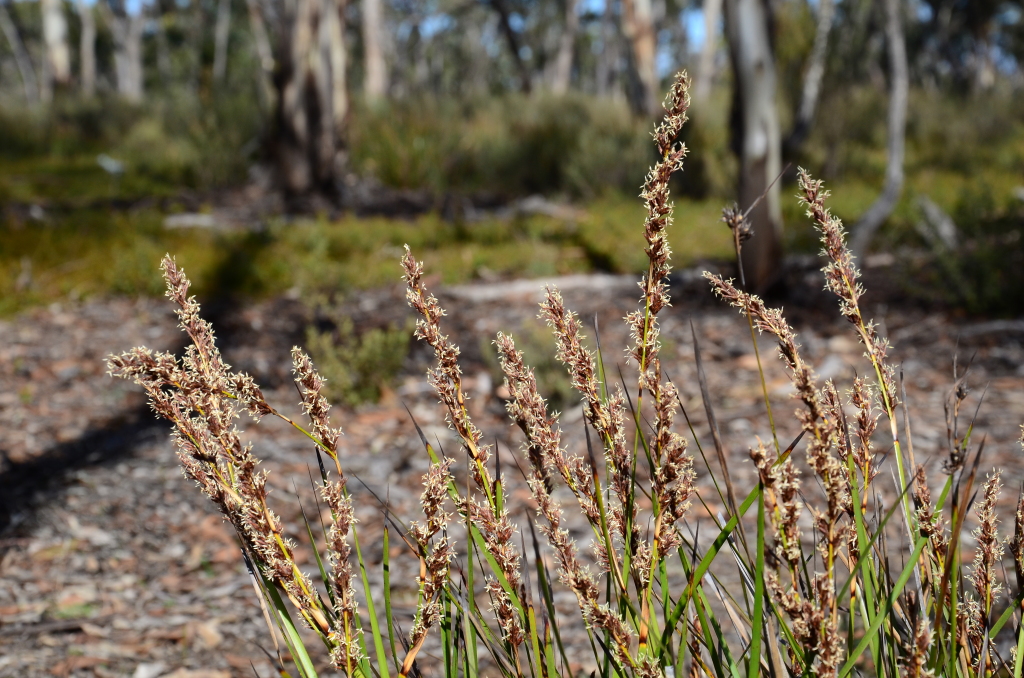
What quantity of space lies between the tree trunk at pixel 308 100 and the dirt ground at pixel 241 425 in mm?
3757

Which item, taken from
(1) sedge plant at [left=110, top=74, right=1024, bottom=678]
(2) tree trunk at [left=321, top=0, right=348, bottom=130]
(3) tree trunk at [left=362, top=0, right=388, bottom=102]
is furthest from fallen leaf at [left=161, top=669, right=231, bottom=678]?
(3) tree trunk at [left=362, top=0, right=388, bottom=102]

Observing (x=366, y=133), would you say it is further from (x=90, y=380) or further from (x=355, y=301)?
(x=90, y=380)

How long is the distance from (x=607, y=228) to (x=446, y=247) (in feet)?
5.06

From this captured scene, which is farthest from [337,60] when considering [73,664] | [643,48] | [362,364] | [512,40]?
[73,664]

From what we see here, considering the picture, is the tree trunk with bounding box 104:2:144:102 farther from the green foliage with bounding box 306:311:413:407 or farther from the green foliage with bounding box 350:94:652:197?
the green foliage with bounding box 306:311:413:407

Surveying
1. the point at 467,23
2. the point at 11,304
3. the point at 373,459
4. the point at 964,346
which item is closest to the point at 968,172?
the point at 964,346

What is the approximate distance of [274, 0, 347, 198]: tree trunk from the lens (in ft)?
27.4

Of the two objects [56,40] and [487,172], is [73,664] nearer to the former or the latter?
[487,172]

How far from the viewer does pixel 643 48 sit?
1074 cm

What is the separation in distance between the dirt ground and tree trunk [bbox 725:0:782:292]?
0.45 metres

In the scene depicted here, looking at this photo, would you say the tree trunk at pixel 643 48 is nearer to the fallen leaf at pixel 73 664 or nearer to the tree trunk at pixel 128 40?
the fallen leaf at pixel 73 664

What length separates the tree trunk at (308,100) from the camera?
8.35 m

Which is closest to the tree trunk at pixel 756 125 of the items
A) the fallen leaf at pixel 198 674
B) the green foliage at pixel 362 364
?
the green foliage at pixel 362 364

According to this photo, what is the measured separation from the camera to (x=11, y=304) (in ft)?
16.3
